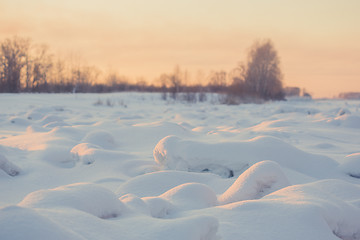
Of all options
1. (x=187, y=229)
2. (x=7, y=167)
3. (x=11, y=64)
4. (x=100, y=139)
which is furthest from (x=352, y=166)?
(x=11, y=64)

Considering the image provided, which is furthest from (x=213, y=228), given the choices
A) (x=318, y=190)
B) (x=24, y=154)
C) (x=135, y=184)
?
(x=24, y=154)

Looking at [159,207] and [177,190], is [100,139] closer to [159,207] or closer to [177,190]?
[177,190]

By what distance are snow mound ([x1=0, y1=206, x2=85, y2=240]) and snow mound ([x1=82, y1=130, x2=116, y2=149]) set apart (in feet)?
8.02

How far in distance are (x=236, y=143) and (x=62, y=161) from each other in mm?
1661

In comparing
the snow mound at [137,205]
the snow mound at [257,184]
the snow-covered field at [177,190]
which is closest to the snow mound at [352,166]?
the snow-covered field at [177,190]

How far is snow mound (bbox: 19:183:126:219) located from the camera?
40.6 inches

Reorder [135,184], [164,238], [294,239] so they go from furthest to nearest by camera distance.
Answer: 1. [135,184]
2. [294,239]
3. [164,238]

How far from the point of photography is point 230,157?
7.73 ft

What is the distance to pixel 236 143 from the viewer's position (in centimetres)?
252

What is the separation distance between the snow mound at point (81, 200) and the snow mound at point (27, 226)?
7.9 inches

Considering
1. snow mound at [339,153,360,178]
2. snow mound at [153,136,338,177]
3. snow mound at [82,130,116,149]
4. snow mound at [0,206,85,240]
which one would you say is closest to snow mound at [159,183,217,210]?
snow mound at [0,206,85,240]

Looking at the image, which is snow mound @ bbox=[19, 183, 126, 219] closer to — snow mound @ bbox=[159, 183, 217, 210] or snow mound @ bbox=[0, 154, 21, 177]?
snow mound @ bbox=[159, 183, 217, 210]

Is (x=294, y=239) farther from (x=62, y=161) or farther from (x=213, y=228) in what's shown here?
(x=62, y=161)

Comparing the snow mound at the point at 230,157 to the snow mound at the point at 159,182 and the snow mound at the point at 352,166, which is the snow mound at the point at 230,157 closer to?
the snow mound at the point at 352,166
